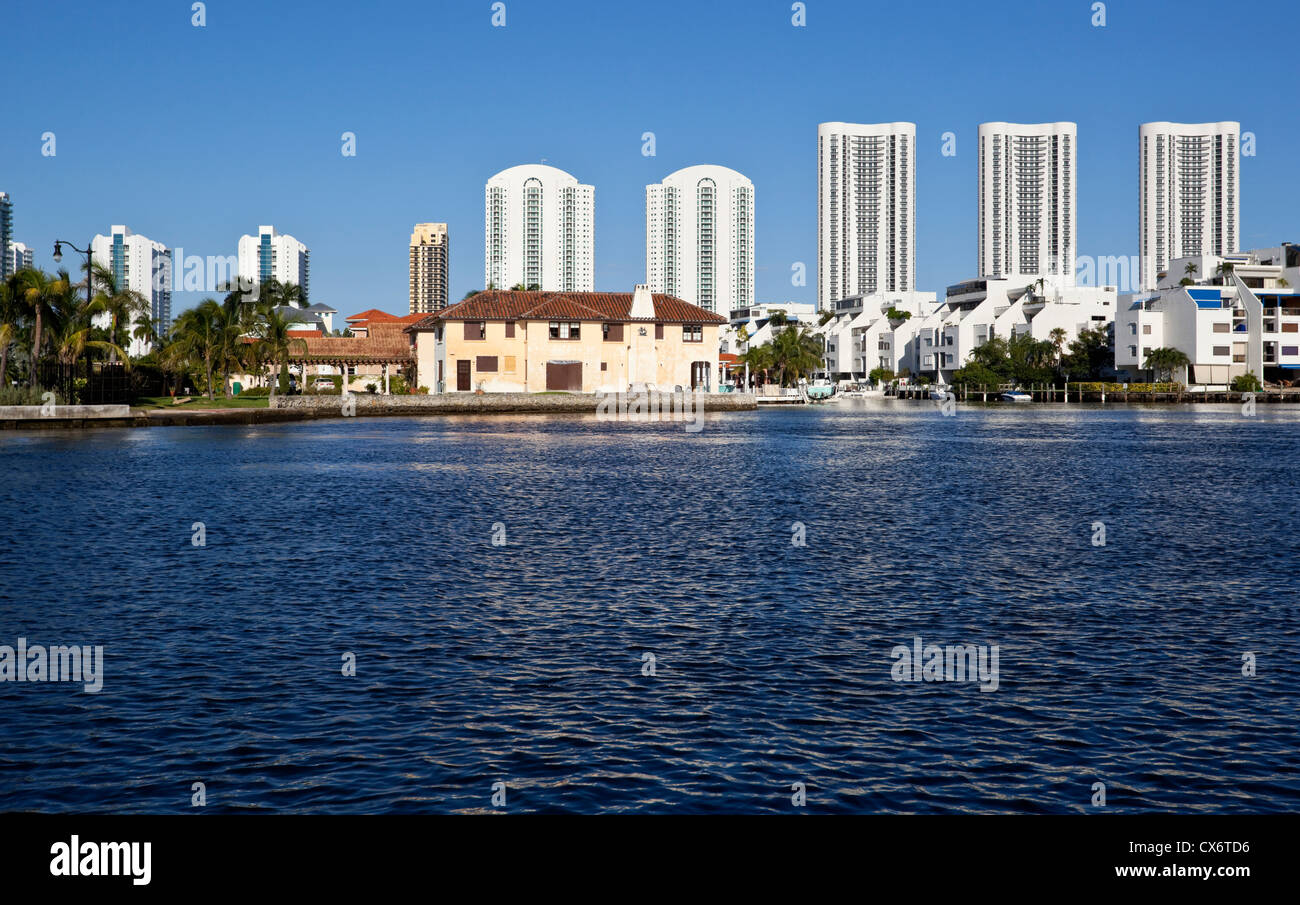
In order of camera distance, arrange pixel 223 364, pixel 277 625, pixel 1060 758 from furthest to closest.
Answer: pixel 223 364
pixel 277 625
pixel 1060 758

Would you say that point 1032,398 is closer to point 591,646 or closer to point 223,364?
point 223,364

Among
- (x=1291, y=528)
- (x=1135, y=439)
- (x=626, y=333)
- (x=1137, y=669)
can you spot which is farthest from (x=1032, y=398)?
(x=1137, y=669)

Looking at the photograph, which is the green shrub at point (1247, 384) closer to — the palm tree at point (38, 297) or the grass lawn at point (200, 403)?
the grass lawn at point (200, 403)

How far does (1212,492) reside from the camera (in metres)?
35.5

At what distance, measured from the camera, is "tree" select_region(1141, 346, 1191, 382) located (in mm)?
138625

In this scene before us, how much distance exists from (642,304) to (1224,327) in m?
73.4

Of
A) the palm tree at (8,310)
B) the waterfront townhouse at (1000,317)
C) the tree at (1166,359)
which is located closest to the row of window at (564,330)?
the palm tree at (8,310)

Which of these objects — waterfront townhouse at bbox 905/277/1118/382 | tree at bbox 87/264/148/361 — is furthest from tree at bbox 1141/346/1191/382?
tree at bbox 87/264/148/361

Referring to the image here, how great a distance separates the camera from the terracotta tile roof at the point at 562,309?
103 m

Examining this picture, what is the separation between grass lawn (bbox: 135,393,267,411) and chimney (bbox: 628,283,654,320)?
3080 cm

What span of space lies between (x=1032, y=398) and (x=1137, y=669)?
14778 cm

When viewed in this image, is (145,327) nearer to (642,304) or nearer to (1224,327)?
(642,304)

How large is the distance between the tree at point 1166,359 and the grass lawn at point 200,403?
97316mm
